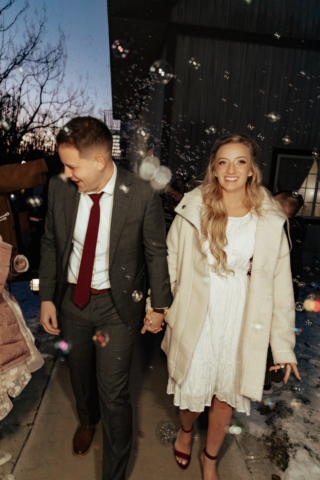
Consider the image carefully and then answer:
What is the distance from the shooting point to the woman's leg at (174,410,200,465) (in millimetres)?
2329

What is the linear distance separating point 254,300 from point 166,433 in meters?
1.56

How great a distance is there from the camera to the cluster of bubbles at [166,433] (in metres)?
2.57

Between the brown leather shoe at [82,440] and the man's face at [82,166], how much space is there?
2008 mm

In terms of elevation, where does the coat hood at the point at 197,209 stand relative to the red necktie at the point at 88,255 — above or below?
above

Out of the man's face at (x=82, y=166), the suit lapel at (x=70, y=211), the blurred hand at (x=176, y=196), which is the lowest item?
the blurred hand at (x=176, y=196)

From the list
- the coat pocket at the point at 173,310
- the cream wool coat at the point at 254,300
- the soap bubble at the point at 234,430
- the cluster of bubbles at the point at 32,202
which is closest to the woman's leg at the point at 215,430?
the cream wool coat at the point at 254,300

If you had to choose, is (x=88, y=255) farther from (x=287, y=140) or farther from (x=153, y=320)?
(x=287, y=140)

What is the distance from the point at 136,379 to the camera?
11.2 ft

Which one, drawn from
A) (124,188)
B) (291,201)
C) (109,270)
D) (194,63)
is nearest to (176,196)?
(291,201)

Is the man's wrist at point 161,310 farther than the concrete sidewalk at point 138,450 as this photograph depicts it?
No

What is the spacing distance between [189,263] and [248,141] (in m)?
0.93

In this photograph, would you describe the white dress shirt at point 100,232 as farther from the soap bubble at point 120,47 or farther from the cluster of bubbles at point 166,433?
the soap bubble at point 120,47

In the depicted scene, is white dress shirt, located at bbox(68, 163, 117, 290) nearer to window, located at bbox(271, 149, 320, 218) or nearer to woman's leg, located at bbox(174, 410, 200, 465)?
woman's leg, located at bbox(174, 410, 200, 465)

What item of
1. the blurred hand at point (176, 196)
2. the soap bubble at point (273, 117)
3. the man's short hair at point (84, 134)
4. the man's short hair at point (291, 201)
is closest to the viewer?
the man's short hair at point (84, 134)
